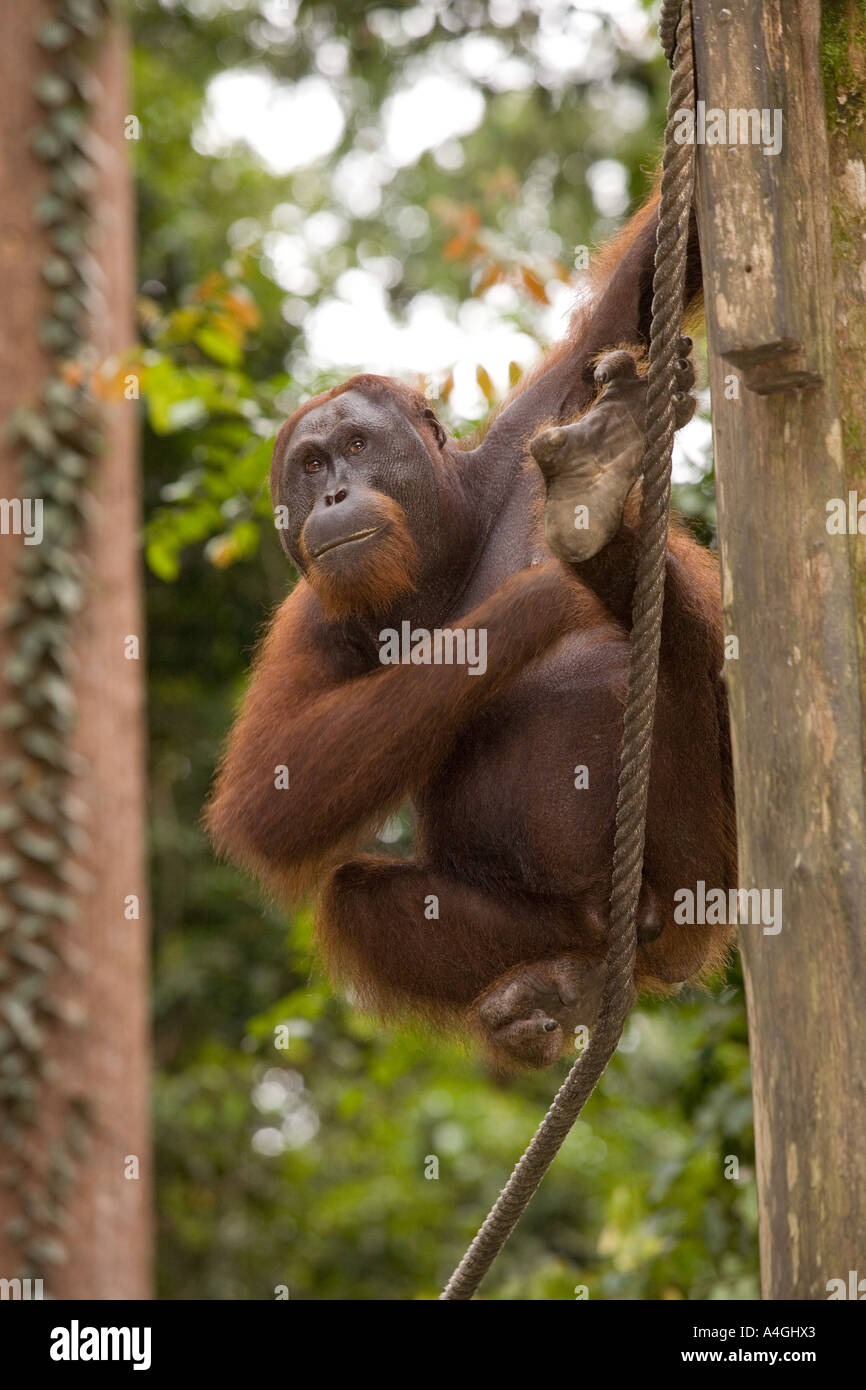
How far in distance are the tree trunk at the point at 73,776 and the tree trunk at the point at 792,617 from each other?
4164 millimetres

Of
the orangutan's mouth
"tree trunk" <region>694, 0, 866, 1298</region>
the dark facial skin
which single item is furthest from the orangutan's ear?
"tree trunk" <region>694, 0, 866, 1298</region>

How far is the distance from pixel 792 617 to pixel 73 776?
4.70m

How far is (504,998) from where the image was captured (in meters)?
3.20

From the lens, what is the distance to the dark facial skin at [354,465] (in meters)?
3.63

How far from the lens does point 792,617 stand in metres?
2.37

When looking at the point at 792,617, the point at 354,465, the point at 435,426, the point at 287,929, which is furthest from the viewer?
the point at 287,929

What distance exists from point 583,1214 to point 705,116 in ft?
25.1

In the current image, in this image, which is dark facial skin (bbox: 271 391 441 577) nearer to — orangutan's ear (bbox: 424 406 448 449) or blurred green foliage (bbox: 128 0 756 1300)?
orangutan's ear (bbox: 424 406 448 449)

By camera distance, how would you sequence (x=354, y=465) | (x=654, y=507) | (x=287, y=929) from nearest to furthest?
(x=654, y=507) → (x=354, y=465) → (x=287, y=929)

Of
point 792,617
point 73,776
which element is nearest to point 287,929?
point 73,776

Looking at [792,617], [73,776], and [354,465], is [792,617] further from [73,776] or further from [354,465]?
[73,776]

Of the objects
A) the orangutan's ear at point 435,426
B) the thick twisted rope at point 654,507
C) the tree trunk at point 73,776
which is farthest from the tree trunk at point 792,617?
the tree trunk at point 73,776

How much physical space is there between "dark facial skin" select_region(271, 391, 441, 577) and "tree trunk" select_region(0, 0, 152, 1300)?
2.86 meters
